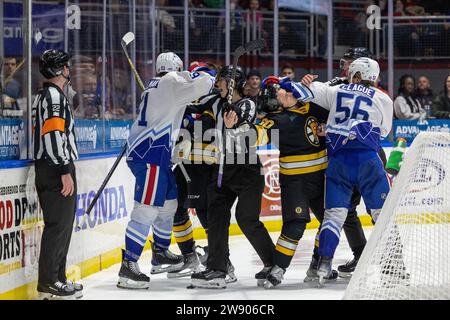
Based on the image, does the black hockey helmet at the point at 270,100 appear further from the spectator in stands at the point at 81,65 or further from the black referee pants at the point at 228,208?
the spectator in stands at the point at 81,65

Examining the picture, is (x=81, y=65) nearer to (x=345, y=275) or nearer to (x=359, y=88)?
(x=359, y=88)

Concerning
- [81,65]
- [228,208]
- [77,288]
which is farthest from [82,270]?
[81,65]

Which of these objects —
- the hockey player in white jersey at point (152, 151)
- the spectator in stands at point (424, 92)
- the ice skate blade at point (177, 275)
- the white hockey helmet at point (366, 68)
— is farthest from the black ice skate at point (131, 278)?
the spectator in stands at point (424, 92)

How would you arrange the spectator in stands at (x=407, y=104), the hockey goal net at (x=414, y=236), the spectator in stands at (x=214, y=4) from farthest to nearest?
the spectator in stands at (x=407, y=104) < the spectator in stands at (x=214, y=4) < the hockey goal net at (x=414, y=236)

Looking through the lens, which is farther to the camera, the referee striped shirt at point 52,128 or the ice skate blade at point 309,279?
the ice skate blade at point 309,279

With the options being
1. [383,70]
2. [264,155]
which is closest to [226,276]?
[264,155]

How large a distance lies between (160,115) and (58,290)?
1.16 meters

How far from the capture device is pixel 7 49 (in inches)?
193

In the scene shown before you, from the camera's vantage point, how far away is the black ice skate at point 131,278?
5422 mm

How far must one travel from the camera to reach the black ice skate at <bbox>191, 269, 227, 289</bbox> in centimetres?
538

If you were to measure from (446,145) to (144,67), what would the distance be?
4004 millimetres

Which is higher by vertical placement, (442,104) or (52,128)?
(442,104)

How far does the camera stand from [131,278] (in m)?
5.43

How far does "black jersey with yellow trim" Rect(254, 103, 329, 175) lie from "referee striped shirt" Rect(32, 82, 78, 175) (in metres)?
1.18
